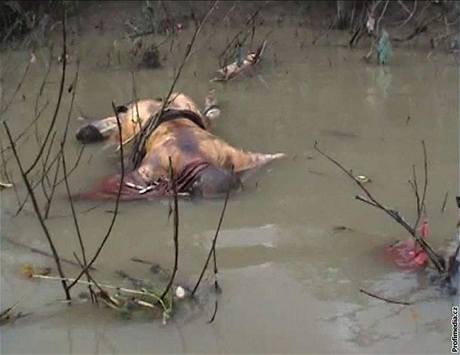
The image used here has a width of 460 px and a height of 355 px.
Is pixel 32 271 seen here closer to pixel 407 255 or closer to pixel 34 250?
pixel 34 250

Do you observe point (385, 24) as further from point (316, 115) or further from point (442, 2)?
point (316, 115)

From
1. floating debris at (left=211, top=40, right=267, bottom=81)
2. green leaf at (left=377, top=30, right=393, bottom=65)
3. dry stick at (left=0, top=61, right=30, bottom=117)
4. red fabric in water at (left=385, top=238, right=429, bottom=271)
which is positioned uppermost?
red fabric in water at (left=385, top=238, right=429, bottom=271)

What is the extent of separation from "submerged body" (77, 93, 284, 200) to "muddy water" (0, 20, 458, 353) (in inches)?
3.3

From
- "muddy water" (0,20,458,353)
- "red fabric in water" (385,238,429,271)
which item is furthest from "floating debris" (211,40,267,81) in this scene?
"red fabric in water" (385,238,429,271)

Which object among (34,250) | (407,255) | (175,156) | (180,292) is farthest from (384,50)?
(180,292)

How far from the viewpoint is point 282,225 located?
139 inches

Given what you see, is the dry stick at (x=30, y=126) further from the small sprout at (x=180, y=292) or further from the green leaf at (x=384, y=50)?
the green leaf at (x=384, y=50)

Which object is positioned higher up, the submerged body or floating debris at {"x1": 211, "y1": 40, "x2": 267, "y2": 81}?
the submerged body

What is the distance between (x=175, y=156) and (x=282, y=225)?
2.19 ft

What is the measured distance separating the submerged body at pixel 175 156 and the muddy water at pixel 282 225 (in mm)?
85

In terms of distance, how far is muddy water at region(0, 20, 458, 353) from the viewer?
2.77m

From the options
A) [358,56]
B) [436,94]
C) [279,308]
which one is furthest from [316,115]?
[279,308]

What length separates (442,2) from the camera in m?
6.49

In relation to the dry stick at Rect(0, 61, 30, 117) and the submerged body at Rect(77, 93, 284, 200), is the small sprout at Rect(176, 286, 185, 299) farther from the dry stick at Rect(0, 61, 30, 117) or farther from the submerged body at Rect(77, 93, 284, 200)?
the dry stick at Rect(0, 61, 30, 117)
